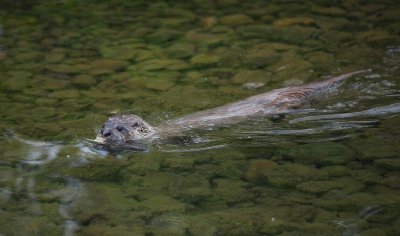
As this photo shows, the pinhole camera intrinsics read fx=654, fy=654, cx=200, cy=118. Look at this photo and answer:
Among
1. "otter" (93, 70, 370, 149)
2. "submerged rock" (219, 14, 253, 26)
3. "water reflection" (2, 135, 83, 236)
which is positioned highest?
"submerged rock" (219, 14, 253, 26)

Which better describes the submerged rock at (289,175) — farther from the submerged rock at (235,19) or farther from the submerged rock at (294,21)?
the submerged rock at (235,19)

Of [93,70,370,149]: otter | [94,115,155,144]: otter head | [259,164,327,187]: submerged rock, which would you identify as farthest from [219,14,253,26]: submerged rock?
[259,164,327,187]: submerged rock

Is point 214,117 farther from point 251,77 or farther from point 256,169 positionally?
point 251,77

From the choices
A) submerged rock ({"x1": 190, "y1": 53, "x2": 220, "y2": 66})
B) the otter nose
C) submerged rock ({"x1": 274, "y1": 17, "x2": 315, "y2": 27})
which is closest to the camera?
the otter nose

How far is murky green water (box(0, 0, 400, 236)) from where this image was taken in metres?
4.32

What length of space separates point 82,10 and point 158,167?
4962 mm

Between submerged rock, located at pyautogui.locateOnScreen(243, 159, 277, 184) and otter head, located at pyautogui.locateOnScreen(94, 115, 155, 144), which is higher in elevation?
otter head, located at pyautogui.locateOnScreen(94, 115, 155, 144)

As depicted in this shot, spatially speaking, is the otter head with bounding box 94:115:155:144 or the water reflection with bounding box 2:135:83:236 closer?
the water reflection with bounding box 2:135:83:236

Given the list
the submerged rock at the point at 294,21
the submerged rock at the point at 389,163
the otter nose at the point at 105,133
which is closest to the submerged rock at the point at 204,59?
the submerged rock at the point at 294,21

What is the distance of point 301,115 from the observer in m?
5.96

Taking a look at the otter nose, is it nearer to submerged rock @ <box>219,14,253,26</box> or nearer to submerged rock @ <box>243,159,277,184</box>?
submerged rock @ <box>243,159,277,184</box>

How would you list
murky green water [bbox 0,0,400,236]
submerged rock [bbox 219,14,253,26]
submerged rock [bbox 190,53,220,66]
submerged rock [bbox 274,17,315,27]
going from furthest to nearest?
submerged rock [bbox 219,14,253,26] < submerged rock [bbox 274,17,315,27] < submerged rock [bbox 190,53,220,66] < murky green water [bbox 0,0,400,236]

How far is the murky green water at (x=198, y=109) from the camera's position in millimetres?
4324

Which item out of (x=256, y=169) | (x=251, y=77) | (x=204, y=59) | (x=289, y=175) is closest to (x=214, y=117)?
(x=256, y=169)
